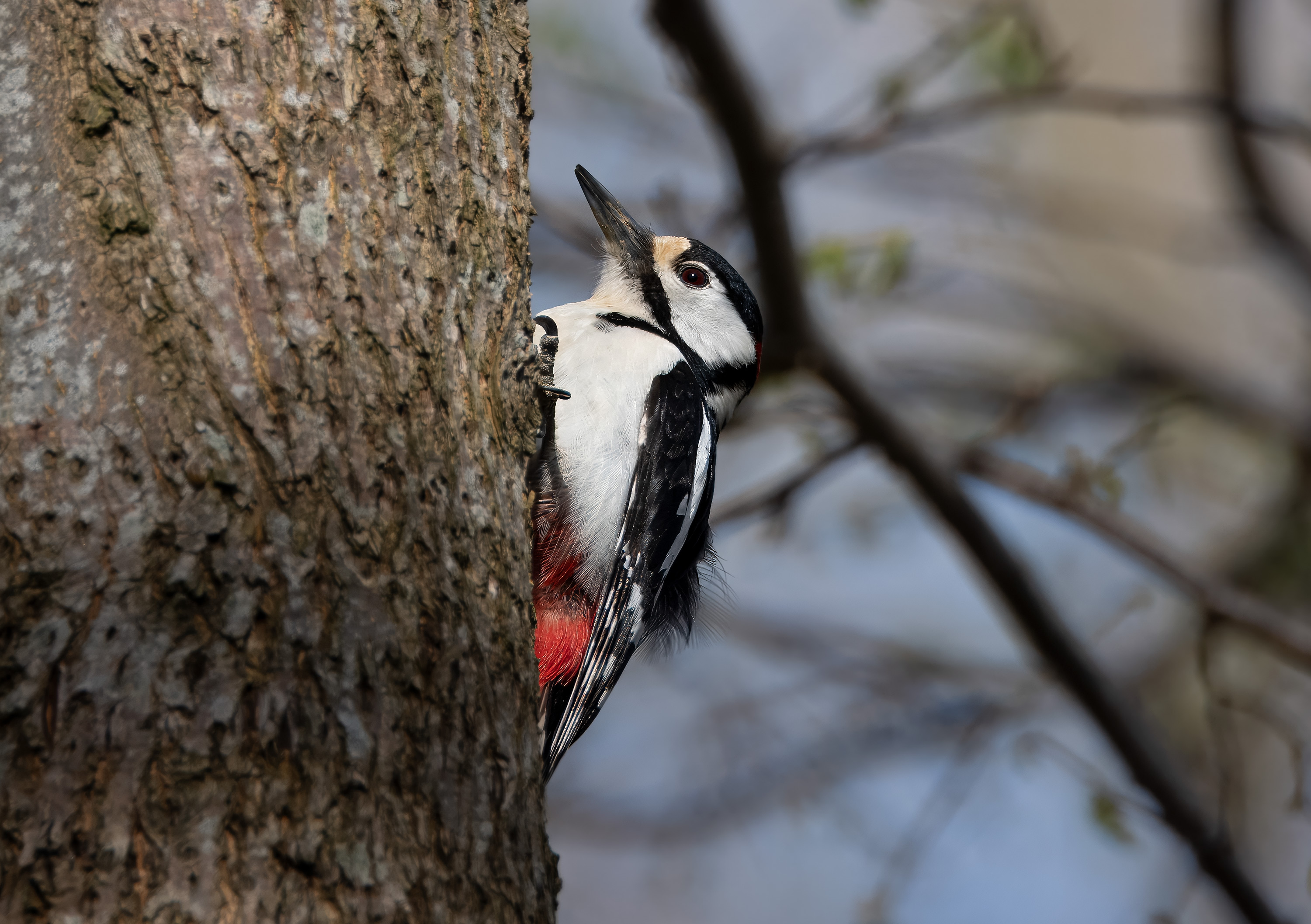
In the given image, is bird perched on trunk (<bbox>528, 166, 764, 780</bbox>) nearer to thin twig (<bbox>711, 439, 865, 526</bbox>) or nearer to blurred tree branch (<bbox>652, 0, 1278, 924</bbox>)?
blurred tree branch (<bbox>652, 0, 1278, 924</bbox>)

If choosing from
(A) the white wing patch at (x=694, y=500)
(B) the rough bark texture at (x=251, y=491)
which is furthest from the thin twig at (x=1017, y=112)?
(B) the rough bark texture at (x=251, y=491)

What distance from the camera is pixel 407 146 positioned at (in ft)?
5.47

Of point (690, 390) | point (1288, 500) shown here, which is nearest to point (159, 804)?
point (690, 390)

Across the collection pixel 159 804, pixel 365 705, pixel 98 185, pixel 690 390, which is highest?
pixel 690 390

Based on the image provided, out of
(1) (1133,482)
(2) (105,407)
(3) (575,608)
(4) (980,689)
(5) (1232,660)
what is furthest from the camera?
(5) (1232,660)

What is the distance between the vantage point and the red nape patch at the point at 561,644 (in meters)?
2.76

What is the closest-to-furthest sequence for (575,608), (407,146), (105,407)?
(105,407)
(407,146)
(575,608)

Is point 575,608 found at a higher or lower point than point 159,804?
higher

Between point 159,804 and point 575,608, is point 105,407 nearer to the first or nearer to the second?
point 159,804

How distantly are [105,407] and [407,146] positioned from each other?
61 cm

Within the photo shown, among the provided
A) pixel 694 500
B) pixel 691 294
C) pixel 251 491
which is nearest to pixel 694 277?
pixel 691 294

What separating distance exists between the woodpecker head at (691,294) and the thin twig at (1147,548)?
3.54 ft

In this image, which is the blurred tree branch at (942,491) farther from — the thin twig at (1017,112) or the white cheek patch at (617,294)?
the white cheek patch at (617,294)

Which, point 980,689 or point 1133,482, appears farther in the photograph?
point 1133,482
